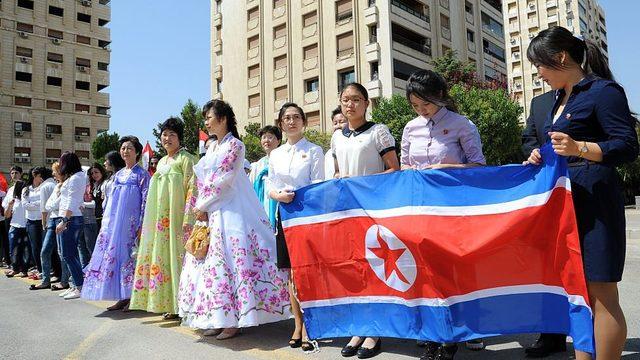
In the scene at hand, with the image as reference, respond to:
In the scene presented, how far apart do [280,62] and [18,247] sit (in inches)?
1223

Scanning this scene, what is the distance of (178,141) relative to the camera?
17.8 ft

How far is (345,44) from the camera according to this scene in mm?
34438

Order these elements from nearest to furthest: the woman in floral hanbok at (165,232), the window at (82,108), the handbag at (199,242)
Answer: the handbag at (199,242) < the woman in floral hanbok at (165,232) < the window at (82,108)

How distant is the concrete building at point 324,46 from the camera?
33.2 m

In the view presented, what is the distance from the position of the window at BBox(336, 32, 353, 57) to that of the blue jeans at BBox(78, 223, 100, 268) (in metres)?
29.2

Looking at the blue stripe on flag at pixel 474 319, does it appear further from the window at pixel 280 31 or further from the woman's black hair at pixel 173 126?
the window at pixel 280 31

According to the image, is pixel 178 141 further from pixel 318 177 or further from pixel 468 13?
pixel 468 13

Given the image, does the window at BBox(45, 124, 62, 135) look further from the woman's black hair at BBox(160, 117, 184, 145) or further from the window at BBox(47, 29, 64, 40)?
the woman's black hair at BBox(160, 117, 184, 145)

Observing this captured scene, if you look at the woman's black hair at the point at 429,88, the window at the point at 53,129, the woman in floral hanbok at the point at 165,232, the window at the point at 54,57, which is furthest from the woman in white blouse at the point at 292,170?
the window at the point at 54,57

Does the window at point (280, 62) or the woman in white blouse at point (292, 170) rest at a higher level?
the window at point (280, 62)

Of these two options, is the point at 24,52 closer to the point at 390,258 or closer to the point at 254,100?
the point at 254,100

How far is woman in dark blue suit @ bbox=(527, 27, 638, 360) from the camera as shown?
250cm

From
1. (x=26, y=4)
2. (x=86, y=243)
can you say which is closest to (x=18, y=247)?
(x=86, y=243)

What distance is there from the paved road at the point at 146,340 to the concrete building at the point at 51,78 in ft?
161
